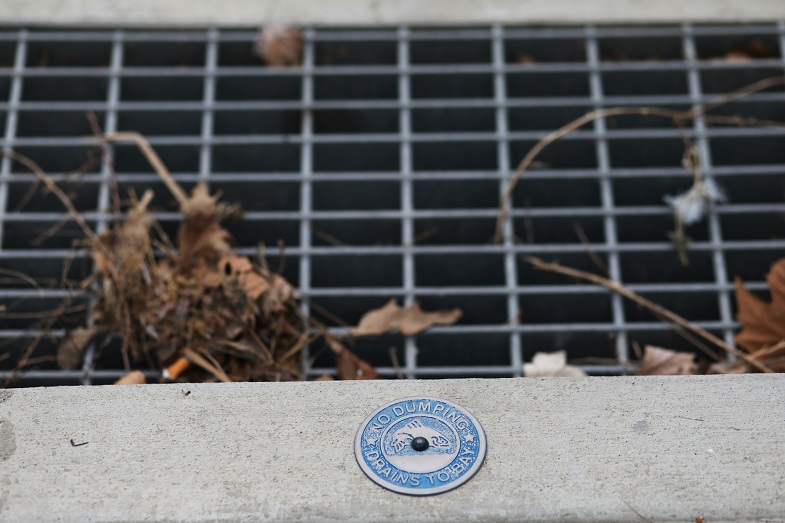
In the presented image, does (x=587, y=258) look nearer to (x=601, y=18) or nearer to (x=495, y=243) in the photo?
(x=495, y=243)

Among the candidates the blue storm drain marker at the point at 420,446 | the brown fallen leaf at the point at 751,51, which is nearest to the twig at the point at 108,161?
the blue storm drain marker at the point at 420,446

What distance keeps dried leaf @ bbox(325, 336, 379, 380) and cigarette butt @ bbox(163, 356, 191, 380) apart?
33 cm

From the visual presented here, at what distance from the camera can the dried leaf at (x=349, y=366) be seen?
2.10 meters

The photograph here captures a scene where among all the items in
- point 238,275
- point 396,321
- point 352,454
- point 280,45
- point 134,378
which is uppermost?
point 280,45

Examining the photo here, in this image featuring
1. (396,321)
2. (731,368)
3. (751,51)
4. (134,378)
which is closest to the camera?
(134,378)

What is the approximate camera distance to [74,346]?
2.14 meters

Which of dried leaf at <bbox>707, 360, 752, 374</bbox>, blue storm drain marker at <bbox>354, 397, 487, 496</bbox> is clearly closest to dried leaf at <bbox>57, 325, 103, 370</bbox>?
blue storm drain marker at <bbox>354, 397, 487, 496</bbox>

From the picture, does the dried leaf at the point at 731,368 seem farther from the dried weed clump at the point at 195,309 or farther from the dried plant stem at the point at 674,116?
the dried weed clump at the point at 195,309

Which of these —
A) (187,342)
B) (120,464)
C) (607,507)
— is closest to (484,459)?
(607,507)

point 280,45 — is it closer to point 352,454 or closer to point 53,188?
point 53,188

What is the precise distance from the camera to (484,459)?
1640 mm

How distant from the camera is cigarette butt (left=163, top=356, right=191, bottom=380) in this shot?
6.64ft

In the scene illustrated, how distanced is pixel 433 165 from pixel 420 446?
110 centimetres

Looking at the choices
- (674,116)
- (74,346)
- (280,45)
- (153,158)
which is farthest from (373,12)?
(74,346)
